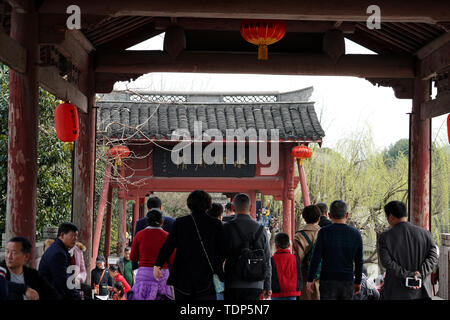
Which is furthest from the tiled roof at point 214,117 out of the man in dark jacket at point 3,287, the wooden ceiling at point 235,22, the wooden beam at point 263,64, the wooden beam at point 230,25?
the man in dark jacket at point 3,287

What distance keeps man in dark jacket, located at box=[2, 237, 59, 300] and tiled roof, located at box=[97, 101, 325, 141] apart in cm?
945

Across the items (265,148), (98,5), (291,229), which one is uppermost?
(98,5)

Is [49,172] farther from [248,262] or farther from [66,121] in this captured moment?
[248,262]

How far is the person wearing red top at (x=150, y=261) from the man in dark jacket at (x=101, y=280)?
156 inches

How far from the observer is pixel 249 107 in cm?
1545

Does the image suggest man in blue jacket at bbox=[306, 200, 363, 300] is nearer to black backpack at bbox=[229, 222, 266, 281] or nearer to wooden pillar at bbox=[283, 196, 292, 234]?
black backpack at bbox=[229, 222, 266, 281]

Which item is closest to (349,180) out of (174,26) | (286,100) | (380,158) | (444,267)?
(380,158)

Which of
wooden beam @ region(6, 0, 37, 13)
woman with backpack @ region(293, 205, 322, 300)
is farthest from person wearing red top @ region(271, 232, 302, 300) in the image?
wooden beam @ region(6, 0, 37, 13)

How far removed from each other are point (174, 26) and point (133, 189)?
7.42 meters

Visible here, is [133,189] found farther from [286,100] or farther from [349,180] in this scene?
[349,180]

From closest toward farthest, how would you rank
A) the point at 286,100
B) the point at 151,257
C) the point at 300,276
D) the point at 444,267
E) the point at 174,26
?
the point at 151,257 → the point at 300,276 → the point at 174,26 → the point at 444,267 → the point at 286,100

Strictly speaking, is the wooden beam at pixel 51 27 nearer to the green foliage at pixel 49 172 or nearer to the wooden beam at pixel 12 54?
the wooden beam at pixel 12 54

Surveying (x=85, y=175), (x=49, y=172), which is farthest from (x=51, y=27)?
(x=49, y=172)

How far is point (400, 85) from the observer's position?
333 inches
